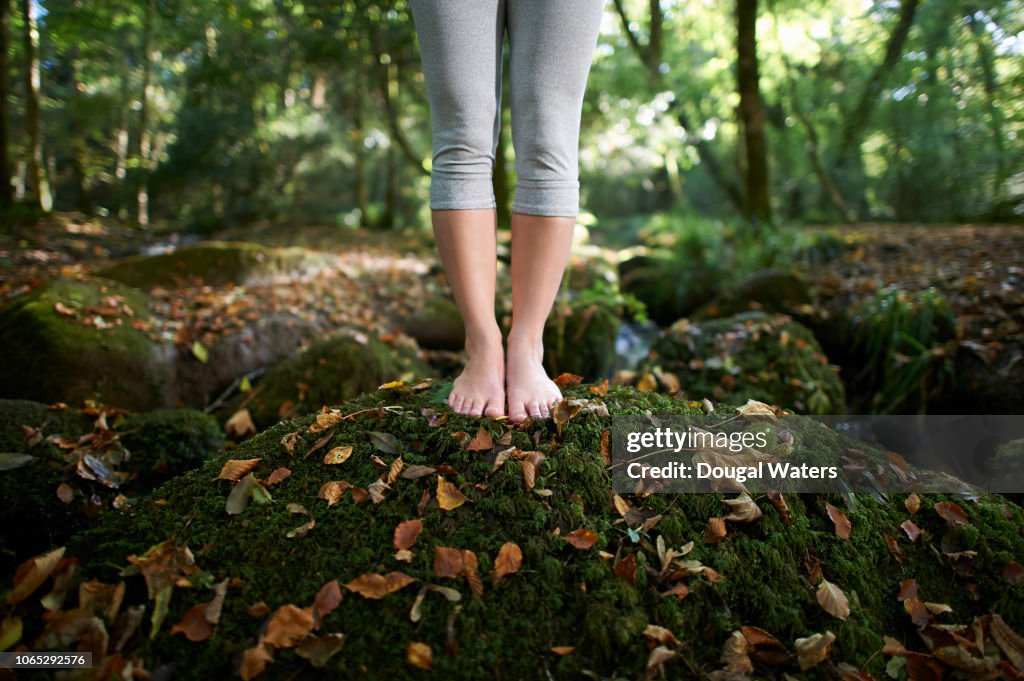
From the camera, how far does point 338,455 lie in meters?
1.56

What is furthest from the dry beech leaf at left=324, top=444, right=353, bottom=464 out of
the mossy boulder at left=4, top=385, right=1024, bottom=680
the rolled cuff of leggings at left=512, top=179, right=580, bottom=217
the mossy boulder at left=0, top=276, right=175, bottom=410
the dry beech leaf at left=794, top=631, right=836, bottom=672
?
the mossy boulder at left=0, top=276, right=175, bottom=410

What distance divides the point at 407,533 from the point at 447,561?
13 centimetres

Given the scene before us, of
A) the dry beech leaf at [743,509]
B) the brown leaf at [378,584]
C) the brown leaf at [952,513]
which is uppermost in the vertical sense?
the dry beech leaf at [743,509]

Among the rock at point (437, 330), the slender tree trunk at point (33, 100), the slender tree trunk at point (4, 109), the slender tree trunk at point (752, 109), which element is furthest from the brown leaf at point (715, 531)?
the slender tree trunk at point (33, 100)

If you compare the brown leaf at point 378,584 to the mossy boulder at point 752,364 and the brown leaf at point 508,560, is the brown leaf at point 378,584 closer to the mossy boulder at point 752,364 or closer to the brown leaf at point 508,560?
the brown leaf at point 508,560

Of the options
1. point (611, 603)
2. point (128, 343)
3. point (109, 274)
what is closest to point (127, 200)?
point (109, 274)

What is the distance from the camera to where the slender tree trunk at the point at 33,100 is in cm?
725

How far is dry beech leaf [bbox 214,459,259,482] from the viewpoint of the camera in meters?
1.53

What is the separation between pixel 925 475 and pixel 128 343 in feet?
11.7

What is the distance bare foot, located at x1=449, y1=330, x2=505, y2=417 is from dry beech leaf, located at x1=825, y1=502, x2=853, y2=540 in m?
0.93

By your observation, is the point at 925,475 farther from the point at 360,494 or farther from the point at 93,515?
the point at 93,515

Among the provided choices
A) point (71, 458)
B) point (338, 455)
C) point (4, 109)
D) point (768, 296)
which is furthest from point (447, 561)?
point (4, 109)

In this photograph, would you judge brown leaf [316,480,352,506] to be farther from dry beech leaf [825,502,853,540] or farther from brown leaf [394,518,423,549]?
dry beech leaf [825,502,853,540]

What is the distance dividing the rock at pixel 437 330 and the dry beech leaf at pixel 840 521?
120 inches
